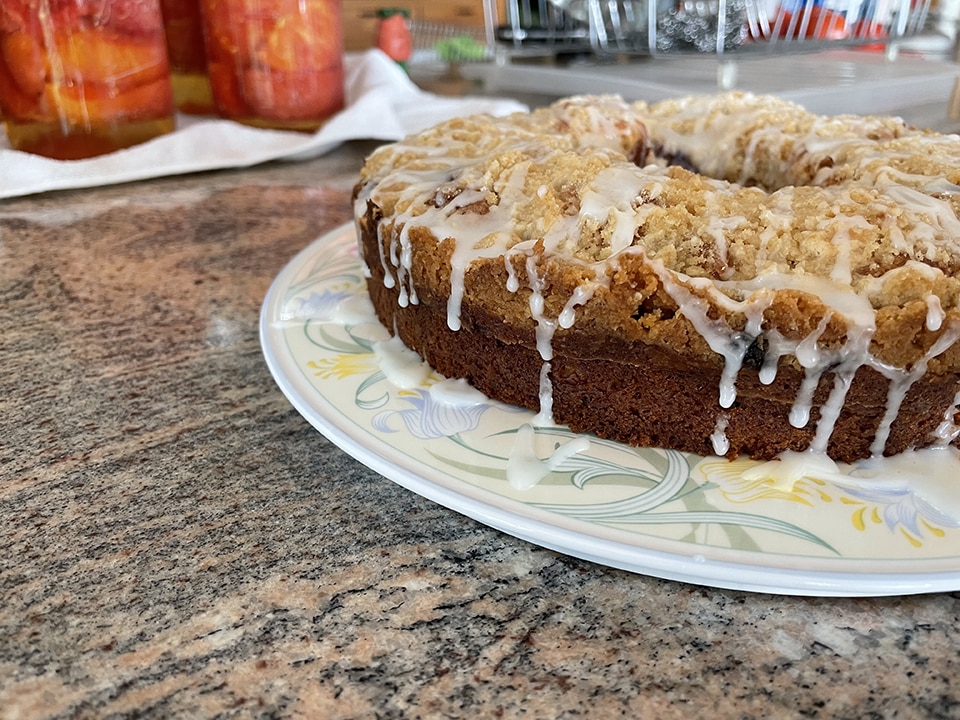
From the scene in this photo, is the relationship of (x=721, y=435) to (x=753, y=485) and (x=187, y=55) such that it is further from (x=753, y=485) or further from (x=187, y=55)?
(x=187, y=55)

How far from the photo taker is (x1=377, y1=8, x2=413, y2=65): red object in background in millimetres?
2645

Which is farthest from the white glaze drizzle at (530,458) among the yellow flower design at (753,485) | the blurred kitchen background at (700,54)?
the blurred kitchen background at (700,54)

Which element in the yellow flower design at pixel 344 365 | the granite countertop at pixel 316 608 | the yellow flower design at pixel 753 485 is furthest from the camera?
the yellow flower design at pixel 344 365

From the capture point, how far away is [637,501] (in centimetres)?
65

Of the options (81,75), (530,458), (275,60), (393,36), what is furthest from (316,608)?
(393,36)

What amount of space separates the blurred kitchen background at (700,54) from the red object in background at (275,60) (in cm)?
78

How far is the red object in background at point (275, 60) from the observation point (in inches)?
67.6

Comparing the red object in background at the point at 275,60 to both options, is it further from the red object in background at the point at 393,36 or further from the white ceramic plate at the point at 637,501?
the white ceramic plate at the point at 637,501

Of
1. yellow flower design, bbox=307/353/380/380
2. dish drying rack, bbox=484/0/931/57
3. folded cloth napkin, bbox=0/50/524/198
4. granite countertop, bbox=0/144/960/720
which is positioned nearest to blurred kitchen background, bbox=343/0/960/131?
dish drying rack, bbox=484/0/931/57

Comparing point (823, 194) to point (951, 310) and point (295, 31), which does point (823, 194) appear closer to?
point (951, 310)

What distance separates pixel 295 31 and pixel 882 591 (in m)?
1.67

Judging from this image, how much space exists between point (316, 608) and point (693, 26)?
2336 millimetres

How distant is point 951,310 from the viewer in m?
0.65

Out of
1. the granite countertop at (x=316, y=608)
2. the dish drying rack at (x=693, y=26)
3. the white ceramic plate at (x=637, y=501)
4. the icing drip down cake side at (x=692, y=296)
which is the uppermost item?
the dish drying rack at (x=693, y=26)
